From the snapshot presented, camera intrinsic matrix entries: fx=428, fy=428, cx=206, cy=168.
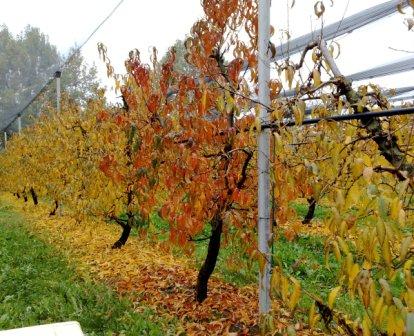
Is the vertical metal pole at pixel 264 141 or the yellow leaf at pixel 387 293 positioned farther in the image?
the vertical metal pole at pixel 264 141

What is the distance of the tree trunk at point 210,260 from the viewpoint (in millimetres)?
4966

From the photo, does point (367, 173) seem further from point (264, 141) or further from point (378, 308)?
point (264, 141)

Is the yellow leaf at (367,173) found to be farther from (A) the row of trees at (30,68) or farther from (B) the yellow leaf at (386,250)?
(A) the row of trees at (30,68)

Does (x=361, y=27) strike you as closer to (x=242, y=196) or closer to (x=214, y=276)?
(x=242, y=196)

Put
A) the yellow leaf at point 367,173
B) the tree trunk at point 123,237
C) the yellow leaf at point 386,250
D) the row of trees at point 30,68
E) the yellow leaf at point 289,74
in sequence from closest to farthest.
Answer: the yellow leaf at point 386,250
the yellow leaf at point 367,173
the yellow leaf at point 289,74
the tree trunk at point 123,237
the row of trees at point 30,68

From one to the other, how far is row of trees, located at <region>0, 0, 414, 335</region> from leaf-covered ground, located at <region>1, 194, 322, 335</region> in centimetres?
34

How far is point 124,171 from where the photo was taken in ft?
25.1

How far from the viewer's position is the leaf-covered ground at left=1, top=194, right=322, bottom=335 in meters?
4.81

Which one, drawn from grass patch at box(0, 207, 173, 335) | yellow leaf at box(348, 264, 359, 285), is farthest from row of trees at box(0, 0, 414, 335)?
grass patch at box(0, 207, 173, 335)

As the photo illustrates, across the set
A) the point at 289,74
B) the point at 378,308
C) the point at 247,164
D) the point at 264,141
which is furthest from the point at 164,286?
the point at 378,308

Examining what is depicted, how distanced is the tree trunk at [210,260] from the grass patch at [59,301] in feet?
2.09

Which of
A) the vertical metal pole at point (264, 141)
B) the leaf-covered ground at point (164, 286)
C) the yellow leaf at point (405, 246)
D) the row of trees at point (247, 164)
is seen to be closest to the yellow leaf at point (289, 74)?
the row of trees at point (247, 164)

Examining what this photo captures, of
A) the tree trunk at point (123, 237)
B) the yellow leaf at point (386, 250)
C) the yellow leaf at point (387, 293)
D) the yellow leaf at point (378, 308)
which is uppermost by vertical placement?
the yellow leaf at point (386, 250)

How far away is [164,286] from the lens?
19.8 ft
